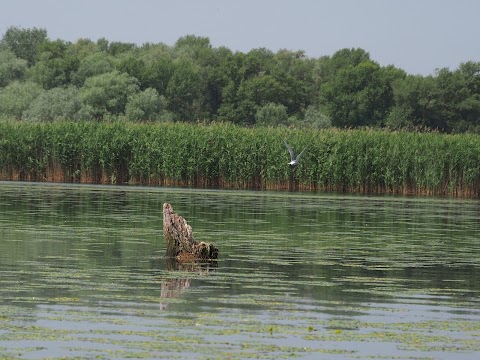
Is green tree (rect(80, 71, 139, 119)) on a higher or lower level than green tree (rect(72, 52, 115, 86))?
lower

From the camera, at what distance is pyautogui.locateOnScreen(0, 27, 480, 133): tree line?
4082 inches

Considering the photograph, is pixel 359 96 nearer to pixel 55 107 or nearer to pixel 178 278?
pixel 55 107

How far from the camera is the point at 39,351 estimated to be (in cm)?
1235

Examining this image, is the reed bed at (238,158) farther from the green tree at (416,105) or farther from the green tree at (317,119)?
the green tree at (416,105)

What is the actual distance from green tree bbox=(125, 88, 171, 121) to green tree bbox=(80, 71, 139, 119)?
3.27 feet

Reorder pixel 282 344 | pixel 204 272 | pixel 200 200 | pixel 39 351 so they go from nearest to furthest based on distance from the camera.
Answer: pixel 39 351 < pixel 282 344 < pixel 204 272 < pixel 200 200

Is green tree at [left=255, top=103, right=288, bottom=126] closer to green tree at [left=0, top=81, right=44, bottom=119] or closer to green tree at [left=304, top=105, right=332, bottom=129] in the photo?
green tree at [left=304, top=105, right=332, bottom=129]

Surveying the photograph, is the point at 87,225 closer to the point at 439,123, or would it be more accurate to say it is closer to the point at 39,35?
the point at 439,123

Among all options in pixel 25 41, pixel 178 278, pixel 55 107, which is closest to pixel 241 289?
pixel 178 278

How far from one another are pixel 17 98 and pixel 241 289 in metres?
84.6

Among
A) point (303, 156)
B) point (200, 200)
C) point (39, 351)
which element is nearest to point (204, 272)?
point (39, 351)

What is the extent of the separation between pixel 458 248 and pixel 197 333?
46.5 ft

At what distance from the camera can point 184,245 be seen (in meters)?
21.8

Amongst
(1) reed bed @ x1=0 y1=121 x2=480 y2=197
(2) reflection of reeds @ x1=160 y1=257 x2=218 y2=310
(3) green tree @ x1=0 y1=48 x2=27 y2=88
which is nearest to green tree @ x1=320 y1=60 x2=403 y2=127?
(3) green tree @ x1=0 y1=48 x2=27 y2=88
